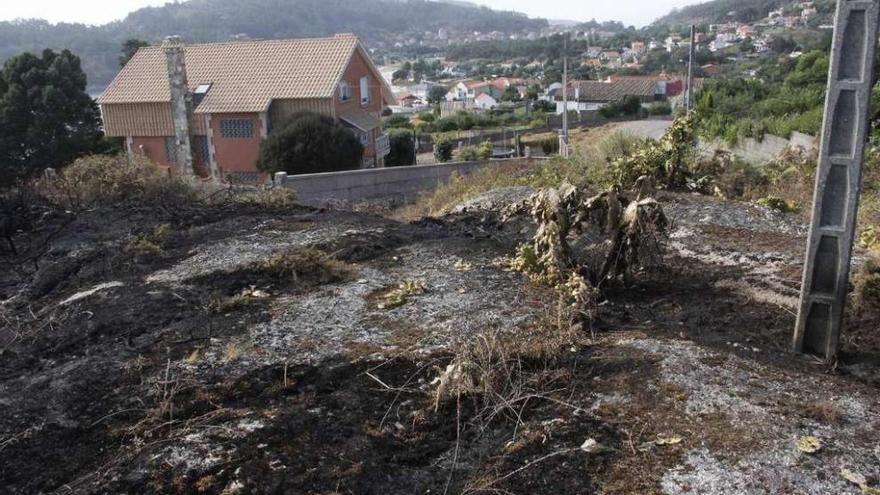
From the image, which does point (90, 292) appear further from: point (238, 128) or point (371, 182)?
point (238, 128)

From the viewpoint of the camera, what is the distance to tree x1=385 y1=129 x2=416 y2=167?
29.3m

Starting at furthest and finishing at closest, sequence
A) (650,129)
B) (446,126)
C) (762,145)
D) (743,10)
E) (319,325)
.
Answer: (743,10), (446,126), (650,129), (762,145), (319,325)

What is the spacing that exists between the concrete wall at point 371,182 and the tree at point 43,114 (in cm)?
1279

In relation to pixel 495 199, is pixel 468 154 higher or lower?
lower

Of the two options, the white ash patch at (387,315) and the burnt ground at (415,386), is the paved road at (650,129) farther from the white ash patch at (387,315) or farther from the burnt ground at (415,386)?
the burnt ground at (415,386)

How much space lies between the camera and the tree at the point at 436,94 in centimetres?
8656

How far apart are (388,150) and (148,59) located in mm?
9526

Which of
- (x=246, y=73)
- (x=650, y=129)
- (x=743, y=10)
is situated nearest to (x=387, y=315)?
(x=246, y=73)

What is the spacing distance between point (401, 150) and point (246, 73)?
23.8 ft

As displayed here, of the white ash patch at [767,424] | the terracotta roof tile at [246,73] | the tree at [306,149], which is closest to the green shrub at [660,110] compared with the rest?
the terracotta roof tile at [246,73]

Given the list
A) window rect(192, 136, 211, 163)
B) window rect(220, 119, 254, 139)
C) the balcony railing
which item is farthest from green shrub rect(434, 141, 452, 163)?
window rect(192, 136, 211, 163)

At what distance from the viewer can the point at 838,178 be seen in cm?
465

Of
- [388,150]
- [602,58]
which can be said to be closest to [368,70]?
[388,150]

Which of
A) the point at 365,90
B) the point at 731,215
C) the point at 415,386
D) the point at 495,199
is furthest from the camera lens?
the point at 365,90
